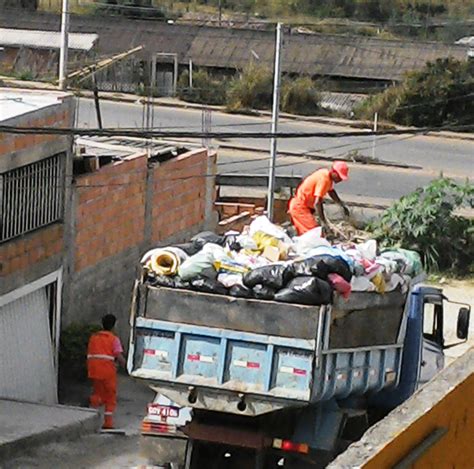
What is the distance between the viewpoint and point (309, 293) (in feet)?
35.9

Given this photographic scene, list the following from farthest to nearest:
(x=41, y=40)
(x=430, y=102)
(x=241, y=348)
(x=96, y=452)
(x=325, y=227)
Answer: (x=41, y=40) → (x=430, y=102) → (x=325, y=227) → (x=96, y=452) → (x=241, y=348)

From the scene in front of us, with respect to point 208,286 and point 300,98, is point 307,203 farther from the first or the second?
point 300,98

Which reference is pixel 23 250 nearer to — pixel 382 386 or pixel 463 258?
pixel 382 386

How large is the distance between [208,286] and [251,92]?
36.2 m

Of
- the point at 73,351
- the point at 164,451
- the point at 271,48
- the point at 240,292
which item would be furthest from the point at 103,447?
the point at 271,48

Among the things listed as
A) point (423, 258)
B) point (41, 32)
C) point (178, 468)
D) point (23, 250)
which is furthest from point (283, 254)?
point (41, 32)

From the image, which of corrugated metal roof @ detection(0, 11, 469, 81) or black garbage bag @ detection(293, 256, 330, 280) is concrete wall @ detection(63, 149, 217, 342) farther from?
corrugated metal roof @ detection(0, 11, 469, 81)

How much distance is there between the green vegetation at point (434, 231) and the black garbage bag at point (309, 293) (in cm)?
1617

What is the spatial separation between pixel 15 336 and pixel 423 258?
1329 cm

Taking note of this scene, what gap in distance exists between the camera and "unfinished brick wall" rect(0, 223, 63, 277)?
1500 cm

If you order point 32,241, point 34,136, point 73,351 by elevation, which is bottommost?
point 73,351

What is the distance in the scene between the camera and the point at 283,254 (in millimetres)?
11898

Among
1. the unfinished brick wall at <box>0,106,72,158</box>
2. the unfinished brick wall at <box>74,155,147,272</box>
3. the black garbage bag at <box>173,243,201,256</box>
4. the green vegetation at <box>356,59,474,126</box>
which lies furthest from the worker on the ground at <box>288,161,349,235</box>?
the green vegetation at <box>356,59,474,126</box>

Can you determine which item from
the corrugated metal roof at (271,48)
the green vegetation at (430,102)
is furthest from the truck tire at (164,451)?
the corrugated metal roof at (271,48)
